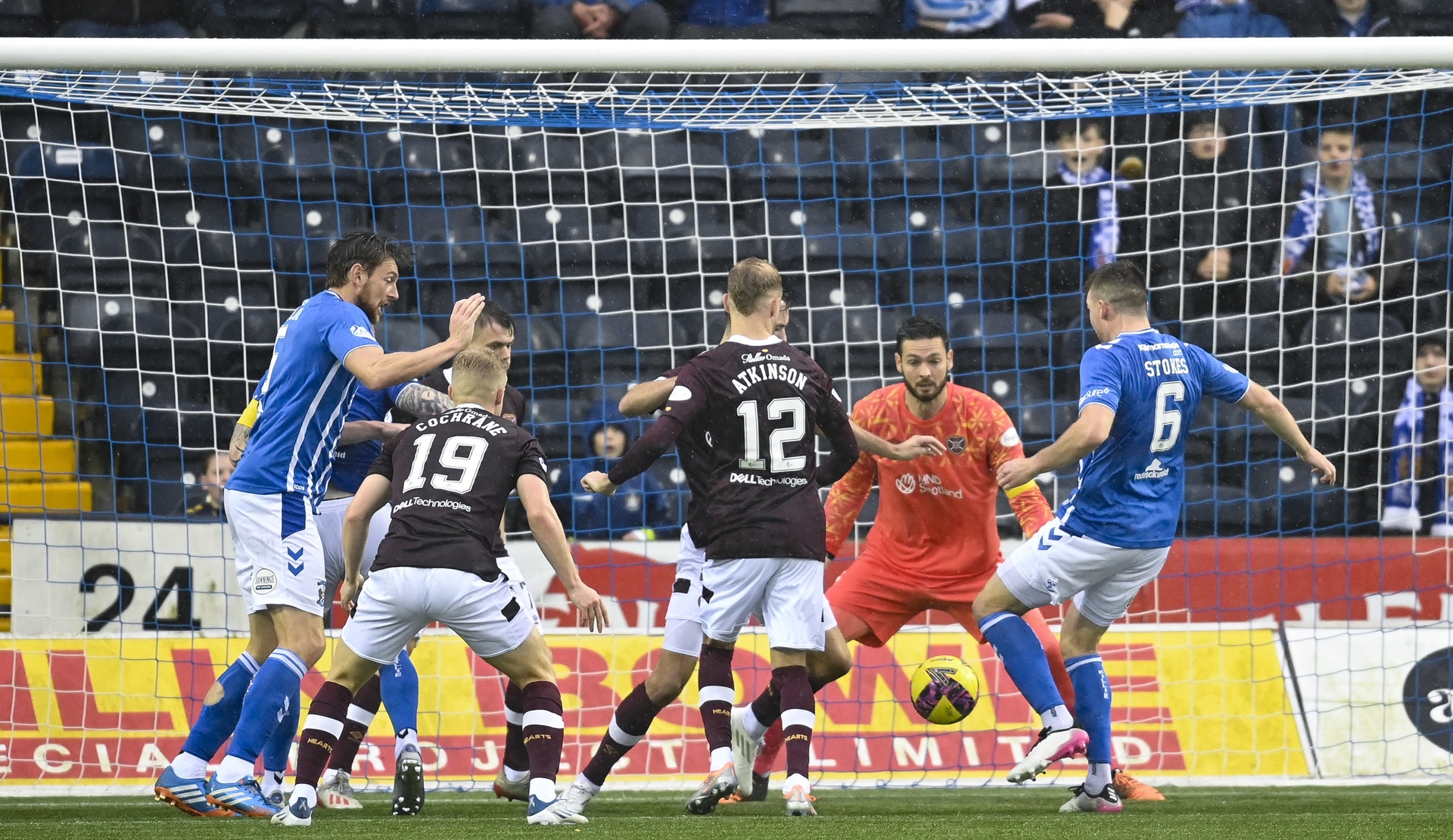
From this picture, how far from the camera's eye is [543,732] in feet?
15.9

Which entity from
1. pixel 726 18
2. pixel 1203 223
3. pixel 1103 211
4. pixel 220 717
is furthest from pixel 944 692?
pixel 726 18

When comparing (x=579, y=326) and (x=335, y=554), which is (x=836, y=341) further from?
(x=335, y=554)

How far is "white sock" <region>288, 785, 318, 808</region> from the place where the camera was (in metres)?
4.73

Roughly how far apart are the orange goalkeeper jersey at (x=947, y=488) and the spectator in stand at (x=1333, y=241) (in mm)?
3844

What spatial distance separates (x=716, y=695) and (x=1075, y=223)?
17.1 feet

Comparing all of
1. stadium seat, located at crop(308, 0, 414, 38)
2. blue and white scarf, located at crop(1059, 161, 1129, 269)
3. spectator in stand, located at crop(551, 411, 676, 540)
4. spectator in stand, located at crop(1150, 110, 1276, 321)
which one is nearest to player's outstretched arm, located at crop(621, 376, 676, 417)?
spectator in stand, located at crop(551, 411, 676, 540)

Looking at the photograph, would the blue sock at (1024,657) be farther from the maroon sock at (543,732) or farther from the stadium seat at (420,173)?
the stadium seat at (420,173)

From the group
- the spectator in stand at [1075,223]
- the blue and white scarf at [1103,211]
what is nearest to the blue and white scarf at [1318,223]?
the spectator in stand at [1075,223]

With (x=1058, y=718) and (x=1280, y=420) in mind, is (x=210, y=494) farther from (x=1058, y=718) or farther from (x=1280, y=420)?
(x=1280, y=420)

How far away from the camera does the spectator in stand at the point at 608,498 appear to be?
8484mm

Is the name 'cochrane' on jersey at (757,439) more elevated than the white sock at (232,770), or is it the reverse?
the name 'cochrane' on jersey at (757,439)

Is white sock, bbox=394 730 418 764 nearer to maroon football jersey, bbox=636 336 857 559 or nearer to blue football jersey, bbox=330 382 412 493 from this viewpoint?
blue football jersey, bbox=330 382 412 493

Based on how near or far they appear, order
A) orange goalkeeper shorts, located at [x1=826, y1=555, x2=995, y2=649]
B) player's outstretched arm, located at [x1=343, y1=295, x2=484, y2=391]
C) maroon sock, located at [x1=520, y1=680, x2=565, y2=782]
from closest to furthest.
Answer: maroon sock, located at [x1=520, y1=680, x2=565, y2=782], player's outstretched arm, located at [x1=343, y1=295, x2=484, y2=391], orange goalkeeper shorts, located at [x1=826, y1=555, x2=995, y2=649]

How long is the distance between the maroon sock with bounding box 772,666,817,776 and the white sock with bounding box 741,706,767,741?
0.47m
